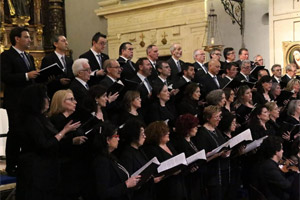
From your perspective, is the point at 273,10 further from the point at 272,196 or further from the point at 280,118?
the point at 272,196

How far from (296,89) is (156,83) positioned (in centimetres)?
284

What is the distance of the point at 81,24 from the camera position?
522 inches

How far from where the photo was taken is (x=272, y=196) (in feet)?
14.3

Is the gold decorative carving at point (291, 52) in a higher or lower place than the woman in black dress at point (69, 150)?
higher

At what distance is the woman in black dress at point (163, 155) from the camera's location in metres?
4.02

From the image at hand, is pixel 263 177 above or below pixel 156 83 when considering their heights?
below

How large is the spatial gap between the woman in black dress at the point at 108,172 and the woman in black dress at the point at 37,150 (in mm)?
241

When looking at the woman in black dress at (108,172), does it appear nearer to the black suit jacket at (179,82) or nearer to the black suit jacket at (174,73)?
the black suit jacket at (179,82)

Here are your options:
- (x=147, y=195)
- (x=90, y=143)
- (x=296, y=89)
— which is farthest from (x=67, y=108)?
(x=296, y=89)

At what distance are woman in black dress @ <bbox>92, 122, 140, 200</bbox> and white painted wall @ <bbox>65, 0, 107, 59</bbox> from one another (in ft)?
31.3

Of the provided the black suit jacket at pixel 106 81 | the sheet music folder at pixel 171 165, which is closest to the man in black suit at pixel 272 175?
the sheet music folder at pixel 171 165

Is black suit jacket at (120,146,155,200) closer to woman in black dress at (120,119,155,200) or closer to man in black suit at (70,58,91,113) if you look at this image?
woman in black dress at (120,119,155,200)

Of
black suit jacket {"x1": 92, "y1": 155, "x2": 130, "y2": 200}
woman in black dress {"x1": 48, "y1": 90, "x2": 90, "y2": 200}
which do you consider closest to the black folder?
woman in black dress {"x1": 48, "y1": 90, "x2": 90, "y2": 200}

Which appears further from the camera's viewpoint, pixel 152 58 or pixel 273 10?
pixel 273 10
